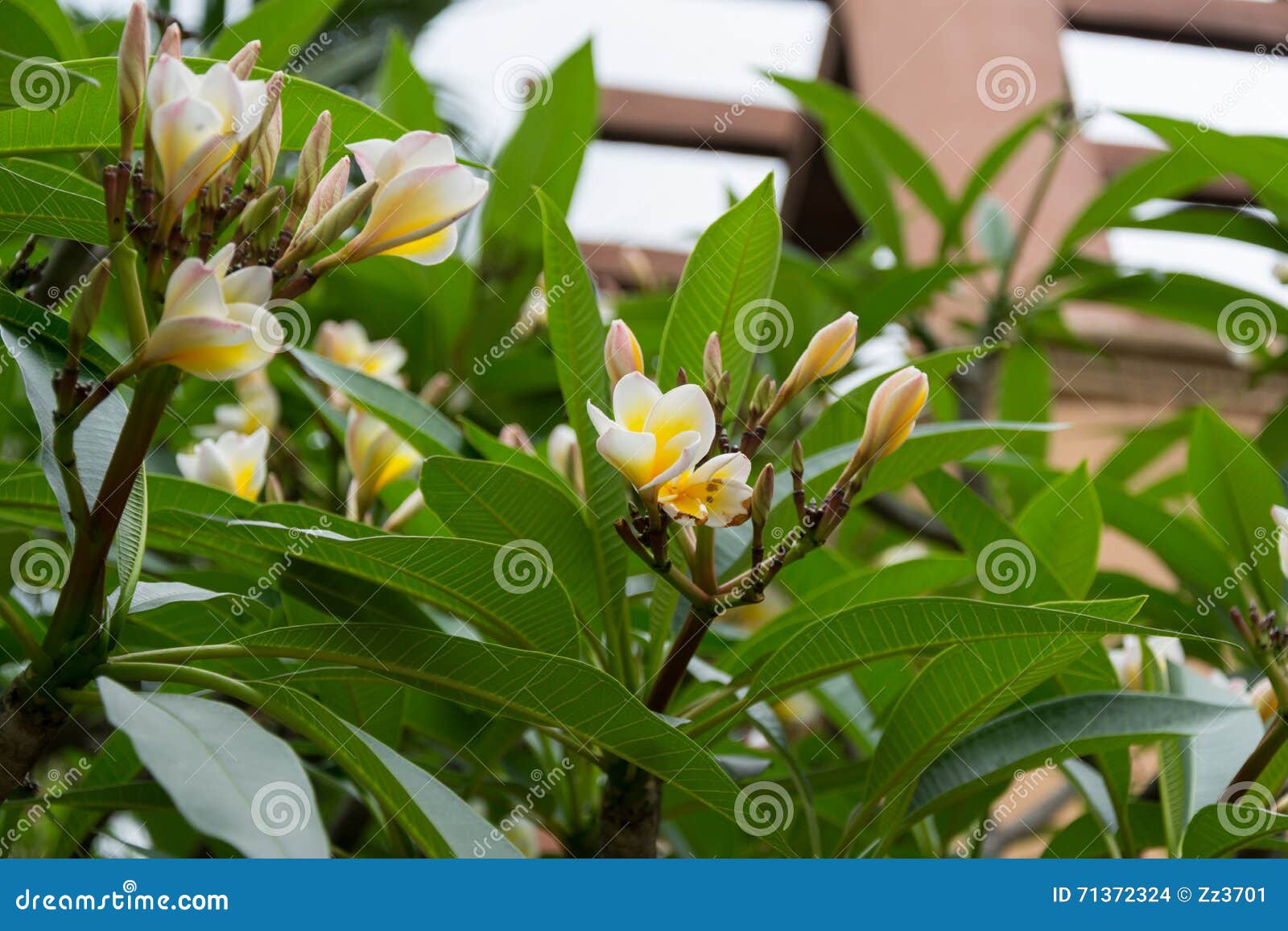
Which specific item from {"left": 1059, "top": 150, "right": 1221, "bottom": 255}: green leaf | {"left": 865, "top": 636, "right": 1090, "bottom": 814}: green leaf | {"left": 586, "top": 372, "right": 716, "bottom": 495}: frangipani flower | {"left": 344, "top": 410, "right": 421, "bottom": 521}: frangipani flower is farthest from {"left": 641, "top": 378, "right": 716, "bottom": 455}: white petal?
{"left": 1059, "top": 150, "right": 1221, "bottom": 255}: green leaf

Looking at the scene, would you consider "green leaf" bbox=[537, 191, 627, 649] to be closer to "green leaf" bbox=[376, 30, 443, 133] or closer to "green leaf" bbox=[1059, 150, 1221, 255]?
"green leaf" bbox=[376, 30, 443, 133]

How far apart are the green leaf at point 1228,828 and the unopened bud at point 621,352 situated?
1.57 feet

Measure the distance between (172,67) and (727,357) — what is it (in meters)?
0.40

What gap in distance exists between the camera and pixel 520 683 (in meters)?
0.61

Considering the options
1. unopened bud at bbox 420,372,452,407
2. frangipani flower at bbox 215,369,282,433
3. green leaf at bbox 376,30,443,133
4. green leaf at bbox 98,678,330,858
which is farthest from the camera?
green leaf at bbox 376,30,443,133

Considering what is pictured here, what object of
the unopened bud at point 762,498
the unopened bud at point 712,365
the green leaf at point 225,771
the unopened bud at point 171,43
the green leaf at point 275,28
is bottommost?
the green leaf at point 225,771

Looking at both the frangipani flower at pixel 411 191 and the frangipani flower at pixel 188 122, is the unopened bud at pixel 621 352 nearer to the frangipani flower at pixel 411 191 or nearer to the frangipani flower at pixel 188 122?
the frangipani flower at pixel 411 191

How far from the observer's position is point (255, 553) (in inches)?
27.4

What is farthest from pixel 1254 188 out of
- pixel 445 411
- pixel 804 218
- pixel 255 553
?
pixel 804 218

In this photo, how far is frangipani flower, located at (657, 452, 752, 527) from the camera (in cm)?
62

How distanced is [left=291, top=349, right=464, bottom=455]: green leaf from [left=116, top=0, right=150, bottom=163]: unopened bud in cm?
21

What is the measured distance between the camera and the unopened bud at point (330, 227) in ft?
1.85

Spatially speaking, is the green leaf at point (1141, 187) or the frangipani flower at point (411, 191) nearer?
the frangipani flower at point (411, 191)

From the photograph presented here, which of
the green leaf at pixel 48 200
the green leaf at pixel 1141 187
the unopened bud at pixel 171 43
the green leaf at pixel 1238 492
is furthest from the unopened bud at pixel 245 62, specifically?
the green leaf at pixel 1141 187
